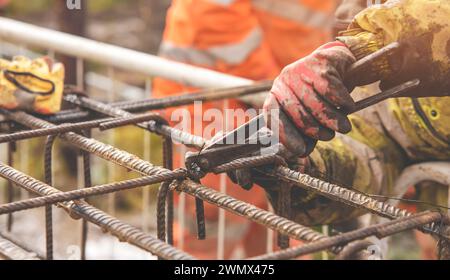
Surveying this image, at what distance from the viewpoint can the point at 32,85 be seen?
2.25 m

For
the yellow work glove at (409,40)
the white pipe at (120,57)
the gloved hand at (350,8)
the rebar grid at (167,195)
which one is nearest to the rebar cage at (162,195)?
the rebar grid at (167,195)

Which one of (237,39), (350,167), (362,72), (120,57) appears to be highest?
(237,39)

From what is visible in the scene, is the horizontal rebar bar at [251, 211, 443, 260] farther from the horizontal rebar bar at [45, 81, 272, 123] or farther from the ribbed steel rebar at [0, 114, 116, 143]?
the horizontal rebar bar at [45, 81, 272, 123]

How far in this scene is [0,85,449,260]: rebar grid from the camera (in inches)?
55.5

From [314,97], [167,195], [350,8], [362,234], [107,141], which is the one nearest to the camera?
[362,234]

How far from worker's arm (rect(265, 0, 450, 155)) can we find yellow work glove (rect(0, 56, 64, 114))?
730mm

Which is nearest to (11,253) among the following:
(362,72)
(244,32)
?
(362,72)

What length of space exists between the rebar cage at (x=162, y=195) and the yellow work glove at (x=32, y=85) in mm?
29

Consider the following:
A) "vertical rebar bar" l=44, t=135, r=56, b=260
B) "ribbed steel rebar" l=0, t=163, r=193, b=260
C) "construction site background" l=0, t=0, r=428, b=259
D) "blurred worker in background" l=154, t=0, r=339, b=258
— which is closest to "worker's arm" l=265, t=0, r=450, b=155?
"ribbed steel rebar" l=0, t=163, r=193, b=260

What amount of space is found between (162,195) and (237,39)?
2.31 meters

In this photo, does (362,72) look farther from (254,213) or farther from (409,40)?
(254,213)

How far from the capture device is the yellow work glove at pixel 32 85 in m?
2.18
